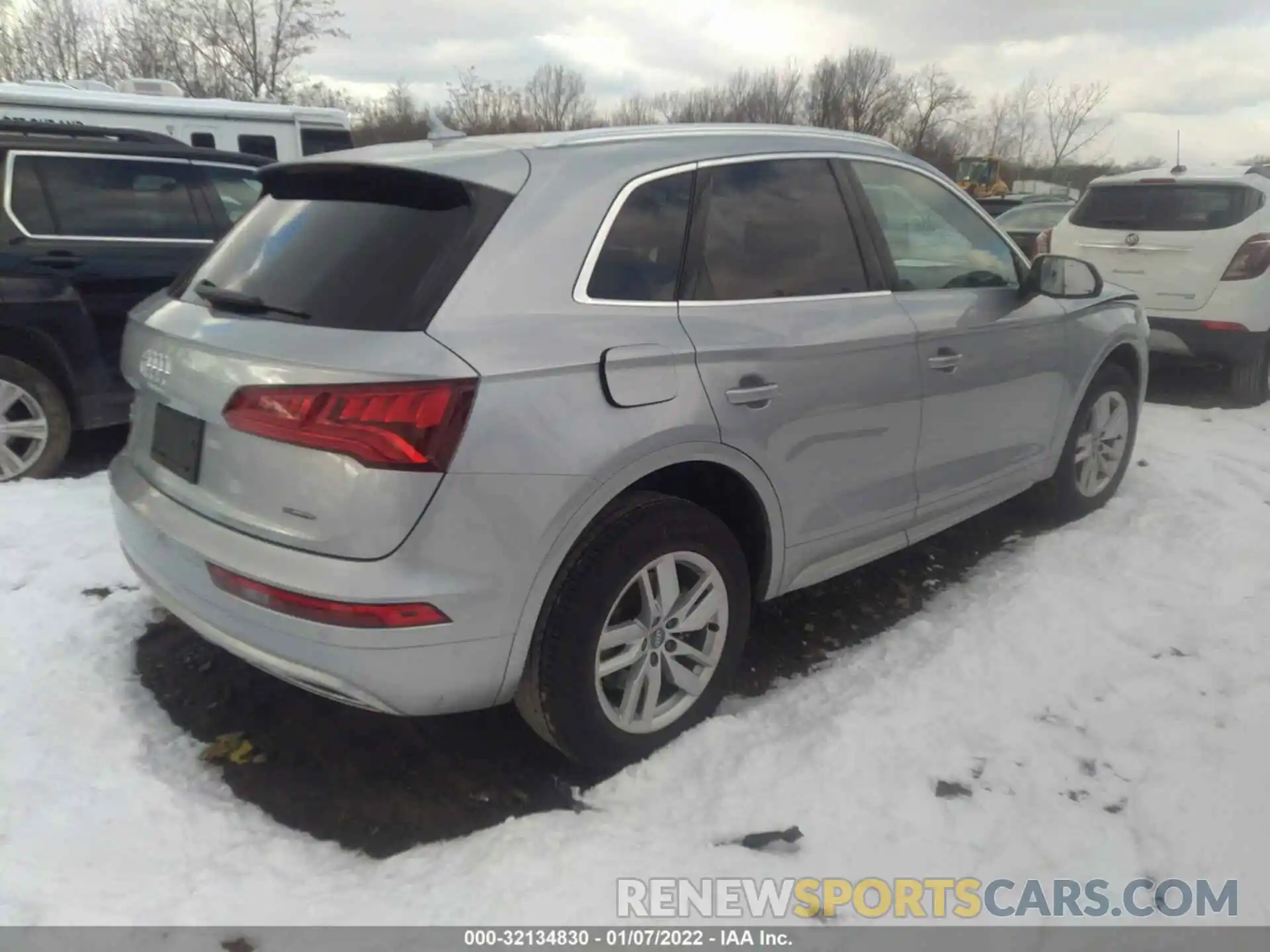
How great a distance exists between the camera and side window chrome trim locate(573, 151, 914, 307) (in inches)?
99.5

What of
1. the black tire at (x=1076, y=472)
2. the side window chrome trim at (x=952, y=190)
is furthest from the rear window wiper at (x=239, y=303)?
the black tire at (x=1076, y=472)

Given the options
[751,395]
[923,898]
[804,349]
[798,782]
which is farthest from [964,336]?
[923,898]

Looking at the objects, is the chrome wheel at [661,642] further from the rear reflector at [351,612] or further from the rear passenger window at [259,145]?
the rear passenger window at [259,145]

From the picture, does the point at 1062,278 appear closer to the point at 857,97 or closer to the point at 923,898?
the point at 923,898

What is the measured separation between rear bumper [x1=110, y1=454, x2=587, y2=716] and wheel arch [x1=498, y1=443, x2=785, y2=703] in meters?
0.07

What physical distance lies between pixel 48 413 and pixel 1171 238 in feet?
24.7

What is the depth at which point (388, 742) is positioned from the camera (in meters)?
2.92

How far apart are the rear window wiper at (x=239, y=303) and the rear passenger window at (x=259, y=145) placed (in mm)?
11337

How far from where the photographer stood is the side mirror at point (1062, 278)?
3902 mm

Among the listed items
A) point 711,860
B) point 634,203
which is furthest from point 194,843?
point 634,203

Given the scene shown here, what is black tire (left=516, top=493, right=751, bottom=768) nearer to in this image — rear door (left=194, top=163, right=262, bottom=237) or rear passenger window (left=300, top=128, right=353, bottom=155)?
rear door (left=194, top=163, right=262, bottom=237)

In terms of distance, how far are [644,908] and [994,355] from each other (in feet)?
8.33

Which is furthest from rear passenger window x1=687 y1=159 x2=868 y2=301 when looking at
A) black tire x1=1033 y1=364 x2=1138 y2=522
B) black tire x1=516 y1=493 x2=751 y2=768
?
black tire x1=1033 y1=364 x2=1138 y2=522

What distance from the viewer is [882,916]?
7.43 ft
